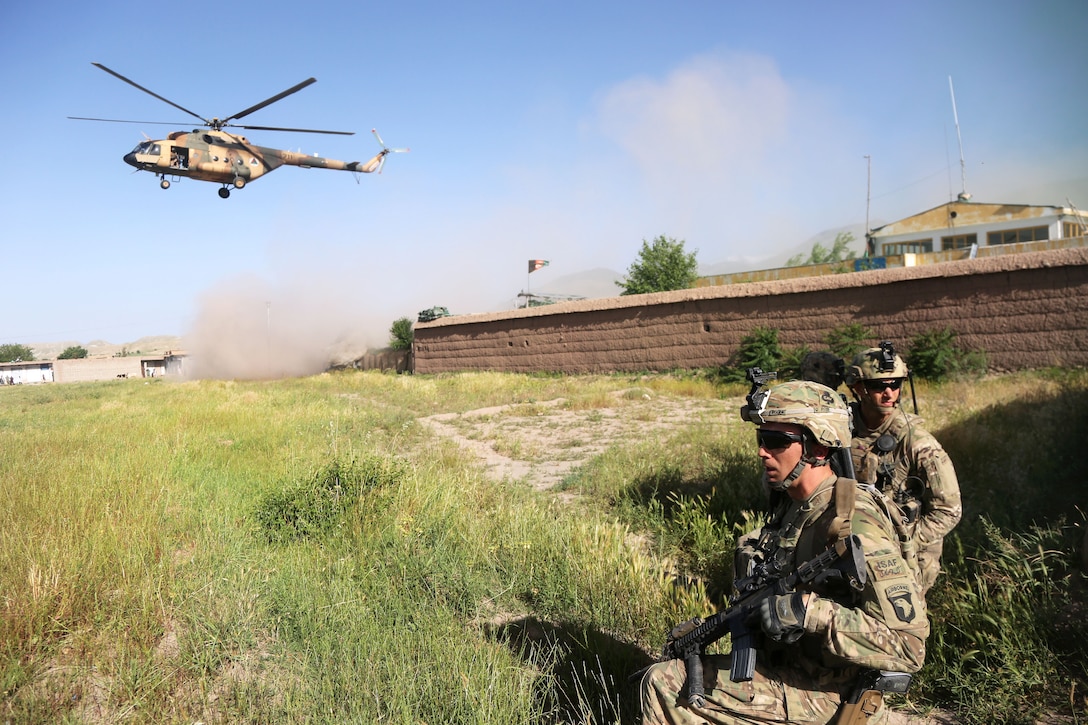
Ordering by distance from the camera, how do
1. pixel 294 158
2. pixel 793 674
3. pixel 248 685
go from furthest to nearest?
1. pixel 294 158
2. pixel 248 685
3. pixel 793 674

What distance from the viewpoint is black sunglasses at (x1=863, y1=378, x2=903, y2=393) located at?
398 cm

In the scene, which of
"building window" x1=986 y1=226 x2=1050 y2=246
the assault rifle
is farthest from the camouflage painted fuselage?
"building window" x1=986 y1=226 x2=1050 y2=246

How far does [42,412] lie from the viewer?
11.3 m

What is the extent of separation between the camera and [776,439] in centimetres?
248

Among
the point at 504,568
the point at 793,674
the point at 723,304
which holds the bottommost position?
the point at 504,568

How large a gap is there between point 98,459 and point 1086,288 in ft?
50.1

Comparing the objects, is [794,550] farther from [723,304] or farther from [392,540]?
[723,304]

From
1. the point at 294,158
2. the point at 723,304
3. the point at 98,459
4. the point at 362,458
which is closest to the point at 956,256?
the point at 723,304

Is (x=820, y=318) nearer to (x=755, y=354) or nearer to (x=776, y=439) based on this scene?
(x=755, y=354)

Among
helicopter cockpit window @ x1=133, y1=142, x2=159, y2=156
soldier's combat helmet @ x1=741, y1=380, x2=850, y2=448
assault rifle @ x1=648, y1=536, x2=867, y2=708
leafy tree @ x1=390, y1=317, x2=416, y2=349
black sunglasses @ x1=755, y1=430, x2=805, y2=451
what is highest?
helicopter cockpit window @ x1=133, y1=142, x2=159, y2=156

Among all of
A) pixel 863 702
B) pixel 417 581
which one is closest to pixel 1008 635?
pixel 863 702

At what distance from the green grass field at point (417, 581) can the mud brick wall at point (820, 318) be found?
597 cm

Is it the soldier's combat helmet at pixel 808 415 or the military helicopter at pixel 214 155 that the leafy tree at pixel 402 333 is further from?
the soldier's combat helmet at pixel 808 415

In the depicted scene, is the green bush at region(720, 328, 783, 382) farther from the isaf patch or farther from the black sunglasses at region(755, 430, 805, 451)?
the isaf patch
